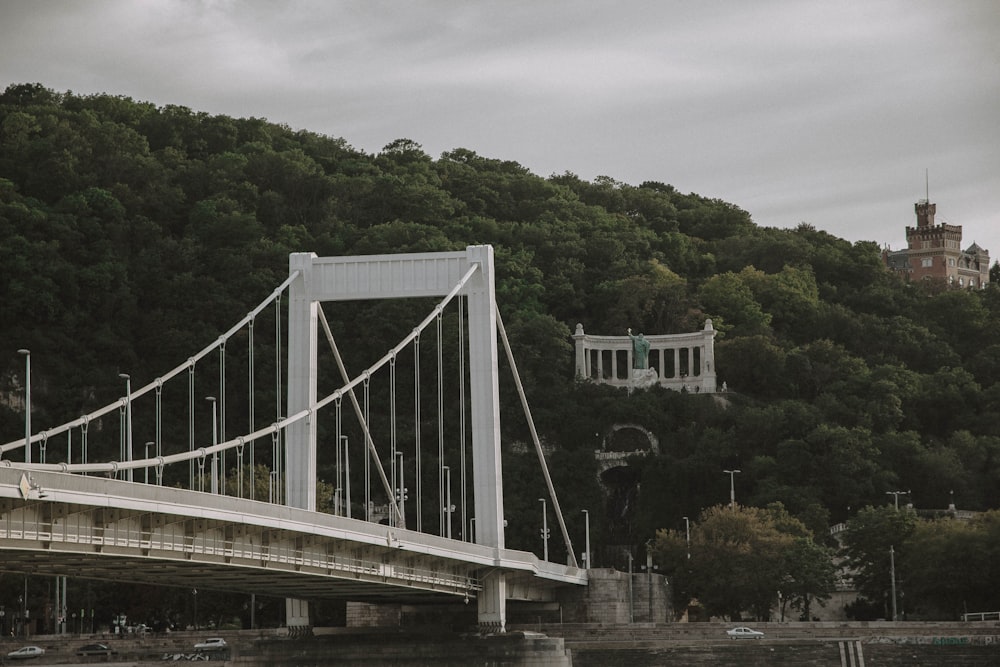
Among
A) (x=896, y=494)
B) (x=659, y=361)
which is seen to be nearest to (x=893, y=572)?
(x=896, y=494)

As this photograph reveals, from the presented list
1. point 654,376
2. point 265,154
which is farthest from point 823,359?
point 265,154

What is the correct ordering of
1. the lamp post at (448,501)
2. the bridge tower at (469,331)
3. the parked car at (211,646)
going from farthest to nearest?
the parked car at (211,646), the lamp post at (448,501), the bridge tower at (469,331)

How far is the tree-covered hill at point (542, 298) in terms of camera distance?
88.4 m

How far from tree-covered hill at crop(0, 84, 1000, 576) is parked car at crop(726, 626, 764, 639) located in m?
17.5

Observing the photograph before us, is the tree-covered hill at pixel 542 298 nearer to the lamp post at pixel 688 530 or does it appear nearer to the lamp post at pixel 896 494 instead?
the lamp post at pixel 896 494

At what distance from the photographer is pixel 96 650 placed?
216ft

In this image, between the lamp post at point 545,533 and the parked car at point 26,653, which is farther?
the lamp post at point 545,533

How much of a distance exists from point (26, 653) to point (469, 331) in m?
21.2

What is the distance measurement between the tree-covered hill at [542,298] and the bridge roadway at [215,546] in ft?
107

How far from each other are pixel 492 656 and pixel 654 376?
47381mm

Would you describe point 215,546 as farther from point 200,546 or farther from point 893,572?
point 893,572

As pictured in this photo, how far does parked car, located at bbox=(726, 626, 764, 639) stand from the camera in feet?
207

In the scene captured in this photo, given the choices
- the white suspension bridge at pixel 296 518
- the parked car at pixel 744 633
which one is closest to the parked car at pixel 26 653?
the white suspension bridge at pixel 296 518

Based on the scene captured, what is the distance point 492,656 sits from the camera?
5391cm
